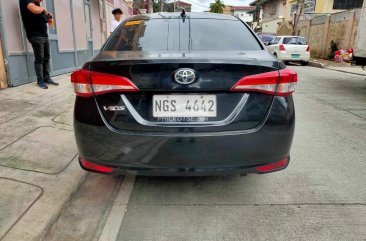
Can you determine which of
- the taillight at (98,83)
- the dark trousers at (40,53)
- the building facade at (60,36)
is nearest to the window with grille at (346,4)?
the building facade at (60,36)

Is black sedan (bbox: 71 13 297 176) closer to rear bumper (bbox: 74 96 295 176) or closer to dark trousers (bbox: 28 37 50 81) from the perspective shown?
rear bumper (bbox: 74 96 295 176)

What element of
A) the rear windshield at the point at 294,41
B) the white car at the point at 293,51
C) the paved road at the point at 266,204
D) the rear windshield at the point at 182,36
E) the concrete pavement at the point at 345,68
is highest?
the rear windshield at the point at 182,36

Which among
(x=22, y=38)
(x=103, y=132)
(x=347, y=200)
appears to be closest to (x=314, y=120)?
(x=347, y=200)

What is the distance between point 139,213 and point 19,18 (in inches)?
219

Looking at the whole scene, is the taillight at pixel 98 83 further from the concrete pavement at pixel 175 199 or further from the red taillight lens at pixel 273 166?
the red taillight lens at pixel 273 166

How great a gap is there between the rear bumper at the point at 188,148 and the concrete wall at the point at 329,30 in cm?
1455

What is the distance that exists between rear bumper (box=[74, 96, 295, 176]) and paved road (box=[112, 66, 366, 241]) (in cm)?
41

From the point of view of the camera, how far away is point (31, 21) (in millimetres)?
6109

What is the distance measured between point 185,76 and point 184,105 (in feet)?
0.66

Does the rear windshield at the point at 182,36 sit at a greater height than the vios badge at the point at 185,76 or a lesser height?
greater

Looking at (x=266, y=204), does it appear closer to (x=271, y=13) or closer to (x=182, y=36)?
(x=182, y=36)

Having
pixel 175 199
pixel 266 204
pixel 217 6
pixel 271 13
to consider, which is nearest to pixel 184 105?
pixel 175 199

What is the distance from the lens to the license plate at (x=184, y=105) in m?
2.33

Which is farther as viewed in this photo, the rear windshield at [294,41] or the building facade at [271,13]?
the building facade at [271,13]
